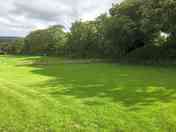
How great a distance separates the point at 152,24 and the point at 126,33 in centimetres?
583

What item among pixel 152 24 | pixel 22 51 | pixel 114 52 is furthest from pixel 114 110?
pixel 22 51

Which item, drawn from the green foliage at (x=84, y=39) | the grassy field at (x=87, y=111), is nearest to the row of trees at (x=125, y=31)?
the green foliage at (x=84, y=39)

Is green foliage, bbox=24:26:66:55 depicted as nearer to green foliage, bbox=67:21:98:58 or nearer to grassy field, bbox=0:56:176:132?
green foliage, bbox=67:21:98:58

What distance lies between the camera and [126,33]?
32469 mm

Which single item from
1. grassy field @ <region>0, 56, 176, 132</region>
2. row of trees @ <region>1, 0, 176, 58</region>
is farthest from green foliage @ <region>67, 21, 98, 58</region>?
grassy field @ <region>0, 56, 176, 132</region>

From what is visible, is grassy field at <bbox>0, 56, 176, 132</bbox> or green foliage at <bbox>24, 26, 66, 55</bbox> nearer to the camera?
grassy field at <bbox>0, 56, 176, 132</bbox>

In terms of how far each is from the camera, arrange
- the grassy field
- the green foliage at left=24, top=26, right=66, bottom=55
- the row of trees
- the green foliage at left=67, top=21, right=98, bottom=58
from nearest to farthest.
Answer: the grassy field
the row of trees
the green foliage at left=67, top=21, right=98, bottom=58
the green foliage at left=24, top=26, right=66, bottom=55

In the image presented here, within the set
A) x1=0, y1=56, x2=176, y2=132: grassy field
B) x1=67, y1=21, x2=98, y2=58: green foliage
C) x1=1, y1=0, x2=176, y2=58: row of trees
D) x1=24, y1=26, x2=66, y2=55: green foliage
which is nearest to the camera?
x1=0, y1=56, x2=176, y2=132: grassy field

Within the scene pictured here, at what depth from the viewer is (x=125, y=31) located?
106 ft

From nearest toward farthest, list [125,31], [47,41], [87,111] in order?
[87,111]
[125,31]
[47,41]

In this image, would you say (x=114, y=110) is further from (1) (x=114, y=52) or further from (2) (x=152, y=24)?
(1) (x=114, y=52)

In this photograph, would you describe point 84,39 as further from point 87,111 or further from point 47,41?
point 87,111

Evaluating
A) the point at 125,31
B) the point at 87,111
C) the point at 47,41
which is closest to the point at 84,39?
the point at 125,31

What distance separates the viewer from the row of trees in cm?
2601
